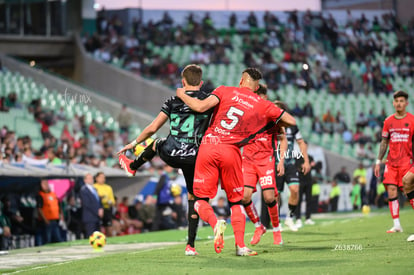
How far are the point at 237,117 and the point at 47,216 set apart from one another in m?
10.6

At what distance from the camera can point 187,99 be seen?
1027 cm

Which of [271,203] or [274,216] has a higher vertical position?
[271,203]

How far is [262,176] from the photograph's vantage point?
13234 mm

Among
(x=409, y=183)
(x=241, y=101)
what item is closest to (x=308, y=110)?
(x=409, y=183)

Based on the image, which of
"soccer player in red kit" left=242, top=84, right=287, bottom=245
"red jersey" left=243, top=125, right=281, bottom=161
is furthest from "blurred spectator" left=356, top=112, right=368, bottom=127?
"red jersey" left=243, top=125, right=281, bottom=161

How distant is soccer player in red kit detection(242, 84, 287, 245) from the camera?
42.1 ft

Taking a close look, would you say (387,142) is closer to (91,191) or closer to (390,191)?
(390,191)

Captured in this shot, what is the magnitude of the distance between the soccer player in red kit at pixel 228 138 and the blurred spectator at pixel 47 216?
999cm

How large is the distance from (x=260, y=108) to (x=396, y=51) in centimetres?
3869

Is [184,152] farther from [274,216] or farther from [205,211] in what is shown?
[274,216]

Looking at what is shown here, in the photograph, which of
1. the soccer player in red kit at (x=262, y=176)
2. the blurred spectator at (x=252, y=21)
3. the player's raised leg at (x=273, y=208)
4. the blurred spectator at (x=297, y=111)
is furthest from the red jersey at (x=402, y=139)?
the blurred spectator at (x=252, y=21)

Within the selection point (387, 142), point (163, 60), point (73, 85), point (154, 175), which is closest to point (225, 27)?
point (163, 60)

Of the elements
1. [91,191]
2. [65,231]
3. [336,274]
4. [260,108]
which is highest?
[260,108]

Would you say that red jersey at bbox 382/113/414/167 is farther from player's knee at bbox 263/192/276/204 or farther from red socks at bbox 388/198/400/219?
player's knee at bbox 263/192/276/204
